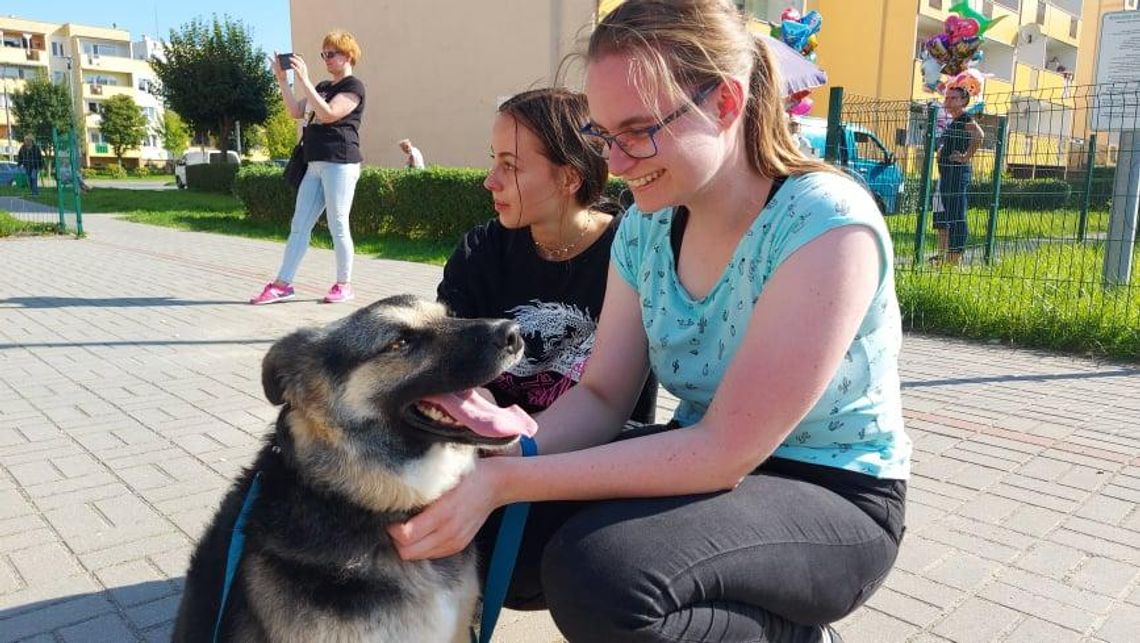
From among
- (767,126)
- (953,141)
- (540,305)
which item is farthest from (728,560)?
(953,141)

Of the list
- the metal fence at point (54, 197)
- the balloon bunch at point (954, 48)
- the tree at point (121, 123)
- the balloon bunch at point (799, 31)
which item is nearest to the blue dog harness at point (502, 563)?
the balloon bunch at point (799, 31)

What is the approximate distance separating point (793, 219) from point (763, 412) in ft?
1.54

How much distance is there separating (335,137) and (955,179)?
22.8 ft

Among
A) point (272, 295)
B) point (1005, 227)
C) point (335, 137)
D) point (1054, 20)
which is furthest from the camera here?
point (1054, 20)

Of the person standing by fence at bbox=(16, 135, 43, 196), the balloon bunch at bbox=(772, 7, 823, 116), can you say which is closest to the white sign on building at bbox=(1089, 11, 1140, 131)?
the balloon bunch at bbox=(772, 7, 823, 116)

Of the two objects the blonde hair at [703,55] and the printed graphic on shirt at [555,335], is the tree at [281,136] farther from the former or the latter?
the blonde hair at [703,55]

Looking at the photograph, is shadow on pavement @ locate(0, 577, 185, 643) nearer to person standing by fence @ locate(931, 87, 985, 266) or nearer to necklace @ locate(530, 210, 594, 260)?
necklace @ locate(530, 210, 594, 260)

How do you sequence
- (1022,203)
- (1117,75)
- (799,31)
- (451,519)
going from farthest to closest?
(799,31) → (1022,203) → (1117,75) → (451,519)

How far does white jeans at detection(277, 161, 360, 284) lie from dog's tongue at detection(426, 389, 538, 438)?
6.46 meters

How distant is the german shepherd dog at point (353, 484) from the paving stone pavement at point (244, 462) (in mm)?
800

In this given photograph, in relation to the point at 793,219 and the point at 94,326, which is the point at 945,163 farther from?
the point at 94,326

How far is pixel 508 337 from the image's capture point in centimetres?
219

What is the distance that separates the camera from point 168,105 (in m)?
33.2

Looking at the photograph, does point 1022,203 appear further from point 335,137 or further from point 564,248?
point 564,248
